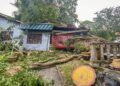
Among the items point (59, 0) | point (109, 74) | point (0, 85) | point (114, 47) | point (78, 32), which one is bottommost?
point (0, 85)

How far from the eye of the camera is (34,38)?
19.8m

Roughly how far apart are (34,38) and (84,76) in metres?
13.2

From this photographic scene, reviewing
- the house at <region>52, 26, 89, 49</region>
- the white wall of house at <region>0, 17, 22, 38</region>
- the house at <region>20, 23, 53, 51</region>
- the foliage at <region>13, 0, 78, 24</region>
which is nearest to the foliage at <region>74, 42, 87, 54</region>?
the house at <region>52, 26, 89, 49</region>

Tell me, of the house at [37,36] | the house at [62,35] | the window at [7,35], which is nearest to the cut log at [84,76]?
the house at [62,35]

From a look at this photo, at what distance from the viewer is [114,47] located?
305 inches

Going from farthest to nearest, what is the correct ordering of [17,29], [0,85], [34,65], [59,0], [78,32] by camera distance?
[59,0] → [17,29] → [78,32] → [34,65] → [0,85]

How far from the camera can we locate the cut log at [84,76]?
7027mm

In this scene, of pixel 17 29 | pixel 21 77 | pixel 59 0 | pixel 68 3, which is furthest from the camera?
pixel 68 3

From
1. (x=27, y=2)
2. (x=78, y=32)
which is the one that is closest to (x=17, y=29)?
(x=27, y=2)

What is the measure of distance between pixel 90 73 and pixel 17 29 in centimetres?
1518

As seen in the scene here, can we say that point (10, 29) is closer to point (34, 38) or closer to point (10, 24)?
point (10, 24)

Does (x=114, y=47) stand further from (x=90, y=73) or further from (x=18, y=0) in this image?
(x=18, y=0)

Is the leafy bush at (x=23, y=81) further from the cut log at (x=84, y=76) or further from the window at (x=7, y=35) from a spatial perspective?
the window at (x=7, y=35)

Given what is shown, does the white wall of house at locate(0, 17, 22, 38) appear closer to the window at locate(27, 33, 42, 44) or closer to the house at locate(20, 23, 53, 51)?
the house at locate(20, 23, 53, 51)
